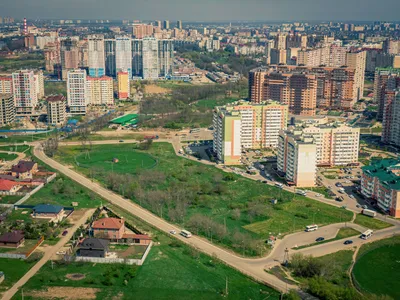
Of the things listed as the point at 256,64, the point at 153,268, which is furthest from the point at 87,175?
the point at 256,64

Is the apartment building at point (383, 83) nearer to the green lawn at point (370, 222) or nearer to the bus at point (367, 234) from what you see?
the green lawn at point (370, 222)

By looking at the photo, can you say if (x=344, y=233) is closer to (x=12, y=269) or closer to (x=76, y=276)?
(x=76, y=276)

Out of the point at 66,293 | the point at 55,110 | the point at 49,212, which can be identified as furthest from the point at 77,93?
the point at 66,293

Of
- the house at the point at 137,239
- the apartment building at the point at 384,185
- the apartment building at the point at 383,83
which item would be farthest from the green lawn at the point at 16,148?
the apartment building at the point at 383,83

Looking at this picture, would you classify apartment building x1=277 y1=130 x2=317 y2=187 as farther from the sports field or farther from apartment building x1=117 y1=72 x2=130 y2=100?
apartment building x1=117 y1=72 x2=130 y2=100

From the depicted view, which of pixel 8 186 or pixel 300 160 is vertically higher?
pixel 300 160
